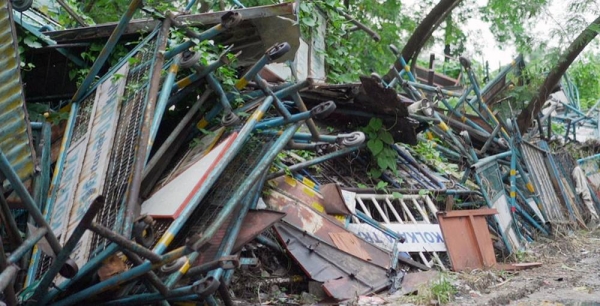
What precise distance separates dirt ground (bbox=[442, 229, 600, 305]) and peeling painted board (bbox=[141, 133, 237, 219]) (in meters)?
2.33

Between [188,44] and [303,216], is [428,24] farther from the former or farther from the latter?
[188,44]

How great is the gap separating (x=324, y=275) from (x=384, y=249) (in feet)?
3.13

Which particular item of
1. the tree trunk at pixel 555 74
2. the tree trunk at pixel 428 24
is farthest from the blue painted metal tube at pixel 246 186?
the tree trunk at pixel 555 74

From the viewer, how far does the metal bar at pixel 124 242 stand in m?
3.02

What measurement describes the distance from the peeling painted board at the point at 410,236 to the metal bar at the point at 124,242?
10.3 feet

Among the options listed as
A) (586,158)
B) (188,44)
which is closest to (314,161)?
(188,44)

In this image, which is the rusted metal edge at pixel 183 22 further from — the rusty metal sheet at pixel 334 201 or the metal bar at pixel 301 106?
the rusty metal sheet at pixel 334 201

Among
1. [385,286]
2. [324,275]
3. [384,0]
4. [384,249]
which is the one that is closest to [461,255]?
[384,249]

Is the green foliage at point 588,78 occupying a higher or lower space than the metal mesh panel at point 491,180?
A: lower

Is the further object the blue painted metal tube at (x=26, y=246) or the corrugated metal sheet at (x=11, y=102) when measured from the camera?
the corrugated metal sheet at (x=11, y=102)

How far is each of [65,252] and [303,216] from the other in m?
2.80

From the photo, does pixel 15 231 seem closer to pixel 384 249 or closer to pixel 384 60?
pixel 384 249

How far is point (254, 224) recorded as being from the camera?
15.8 ft

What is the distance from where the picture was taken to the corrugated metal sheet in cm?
420
